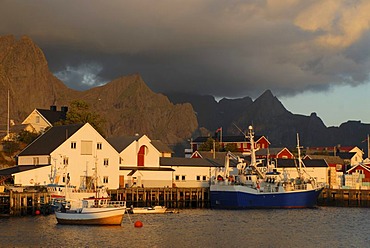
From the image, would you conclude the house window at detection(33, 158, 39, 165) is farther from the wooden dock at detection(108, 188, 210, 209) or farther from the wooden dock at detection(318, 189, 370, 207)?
the wooden dock at detection(318, 189, 370, 207)

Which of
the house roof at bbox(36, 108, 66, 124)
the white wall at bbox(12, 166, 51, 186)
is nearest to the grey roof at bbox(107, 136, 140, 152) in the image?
the white wall at bbox(12, 166, 51, 186)

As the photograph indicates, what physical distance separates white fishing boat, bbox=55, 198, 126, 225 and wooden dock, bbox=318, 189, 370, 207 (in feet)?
147

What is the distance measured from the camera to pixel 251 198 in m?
76.6

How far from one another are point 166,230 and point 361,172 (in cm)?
6063

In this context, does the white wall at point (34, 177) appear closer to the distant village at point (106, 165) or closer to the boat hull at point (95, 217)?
the distant village at point (106, 165)

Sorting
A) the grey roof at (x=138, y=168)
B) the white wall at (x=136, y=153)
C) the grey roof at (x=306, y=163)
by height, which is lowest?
the grey roof at (x=138, y=168)

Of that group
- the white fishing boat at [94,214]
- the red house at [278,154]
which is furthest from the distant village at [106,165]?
the white fishing boat at [94,214]

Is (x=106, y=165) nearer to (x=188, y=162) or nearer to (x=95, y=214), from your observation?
(x=188, y=162)

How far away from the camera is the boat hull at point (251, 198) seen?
76438 mm

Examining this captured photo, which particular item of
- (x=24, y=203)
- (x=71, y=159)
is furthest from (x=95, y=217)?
(x=71, y=159)

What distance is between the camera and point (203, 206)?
269 ft

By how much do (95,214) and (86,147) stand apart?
26.8m

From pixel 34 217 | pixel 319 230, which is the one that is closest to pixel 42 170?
pixel 34 217

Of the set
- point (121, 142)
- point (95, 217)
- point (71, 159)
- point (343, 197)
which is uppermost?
point (121, 142)
